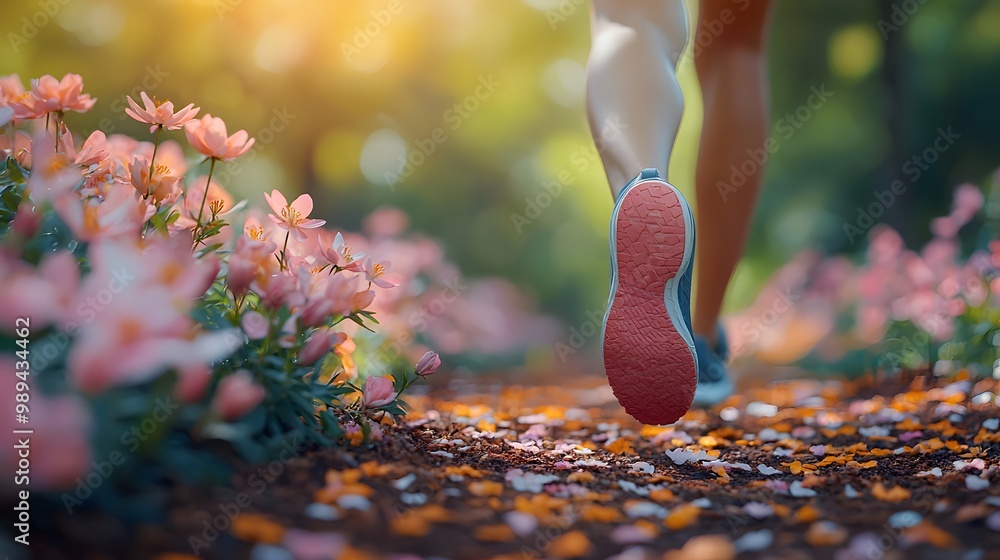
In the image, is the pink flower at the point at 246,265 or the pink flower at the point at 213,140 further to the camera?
the pink flower at the point at 213,140

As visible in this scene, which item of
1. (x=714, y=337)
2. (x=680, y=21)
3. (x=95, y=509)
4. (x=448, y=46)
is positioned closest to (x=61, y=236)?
(x=95, y=509)

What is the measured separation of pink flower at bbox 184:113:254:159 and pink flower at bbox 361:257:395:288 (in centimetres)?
26

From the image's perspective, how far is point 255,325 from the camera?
1.02 metres

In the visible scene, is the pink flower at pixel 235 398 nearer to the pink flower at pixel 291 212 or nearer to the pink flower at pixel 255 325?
the pink flower at pixel 255 325

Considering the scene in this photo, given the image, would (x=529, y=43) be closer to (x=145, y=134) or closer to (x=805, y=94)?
(x=805, y=94)

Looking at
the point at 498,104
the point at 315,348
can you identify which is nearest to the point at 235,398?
the point at 315,348

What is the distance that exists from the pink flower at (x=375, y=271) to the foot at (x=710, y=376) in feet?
2.93

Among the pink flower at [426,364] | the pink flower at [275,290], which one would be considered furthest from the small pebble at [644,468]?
the pink flower at [275,290]

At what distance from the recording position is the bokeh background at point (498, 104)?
14.4 feet

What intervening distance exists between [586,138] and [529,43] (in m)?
0.95

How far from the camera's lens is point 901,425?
173 cm

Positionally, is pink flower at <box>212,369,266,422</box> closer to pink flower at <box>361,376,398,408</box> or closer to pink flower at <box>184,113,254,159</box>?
pink flower at <box>361,376,398,408</box>

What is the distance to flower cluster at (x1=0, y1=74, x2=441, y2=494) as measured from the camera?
0.73 meters

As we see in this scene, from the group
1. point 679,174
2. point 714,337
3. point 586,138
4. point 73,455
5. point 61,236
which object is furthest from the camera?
point 586,138
